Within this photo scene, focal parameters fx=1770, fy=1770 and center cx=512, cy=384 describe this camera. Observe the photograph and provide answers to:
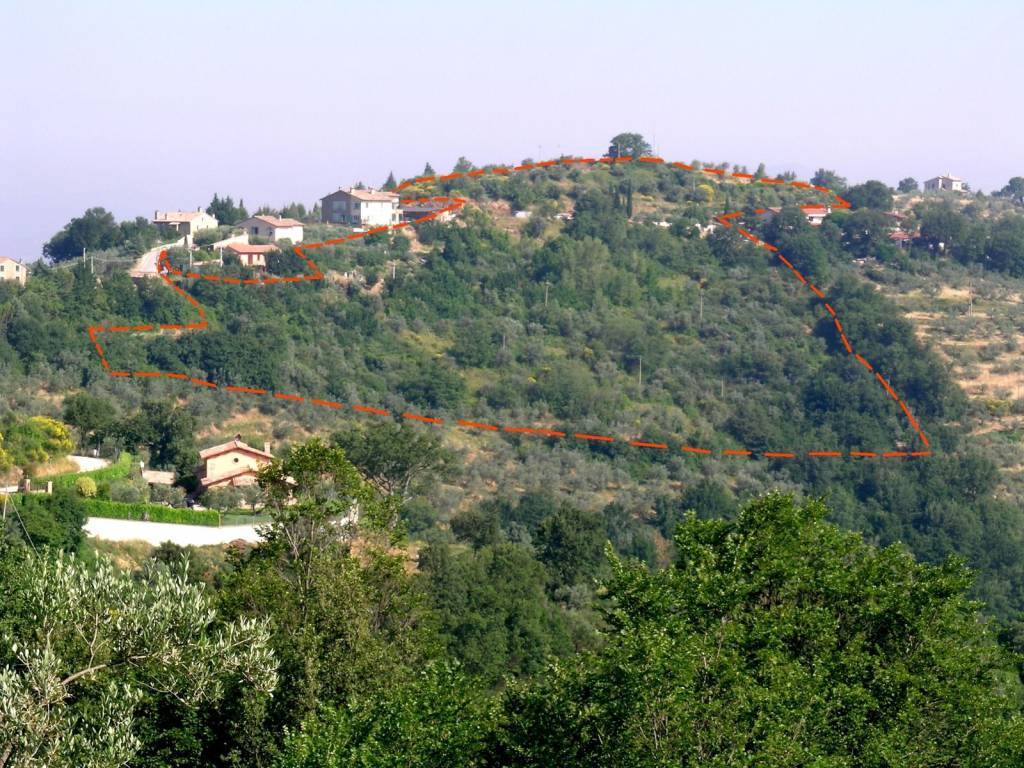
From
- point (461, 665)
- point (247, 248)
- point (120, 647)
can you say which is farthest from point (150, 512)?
point (247, 248)

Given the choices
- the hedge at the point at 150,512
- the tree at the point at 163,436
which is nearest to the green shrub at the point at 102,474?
the tree at the point at 163,436

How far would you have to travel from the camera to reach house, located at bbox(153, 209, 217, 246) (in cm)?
9619

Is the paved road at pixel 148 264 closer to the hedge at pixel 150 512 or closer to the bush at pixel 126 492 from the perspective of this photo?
the bush at pixel 126 492

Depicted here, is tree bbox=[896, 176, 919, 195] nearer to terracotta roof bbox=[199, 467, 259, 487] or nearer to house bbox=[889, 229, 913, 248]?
house bbox=[889, 229, 913, 248]

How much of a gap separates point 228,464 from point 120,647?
33.0m

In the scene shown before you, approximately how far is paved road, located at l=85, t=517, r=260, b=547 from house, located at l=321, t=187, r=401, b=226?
179 ft

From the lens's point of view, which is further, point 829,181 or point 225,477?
point 829,181

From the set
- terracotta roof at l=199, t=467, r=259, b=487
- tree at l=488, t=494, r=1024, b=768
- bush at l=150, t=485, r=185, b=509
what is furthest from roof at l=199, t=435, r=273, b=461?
tree at l=488, t=494, r=1024, b=768

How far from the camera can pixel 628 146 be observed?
125 meters

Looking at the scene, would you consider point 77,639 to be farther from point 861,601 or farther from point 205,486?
point 205,486

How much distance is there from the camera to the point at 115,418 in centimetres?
5953

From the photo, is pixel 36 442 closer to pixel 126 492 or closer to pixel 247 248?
pixel 126 492

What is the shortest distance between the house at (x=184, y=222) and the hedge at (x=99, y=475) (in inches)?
1582

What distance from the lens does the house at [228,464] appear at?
56.8 meters
